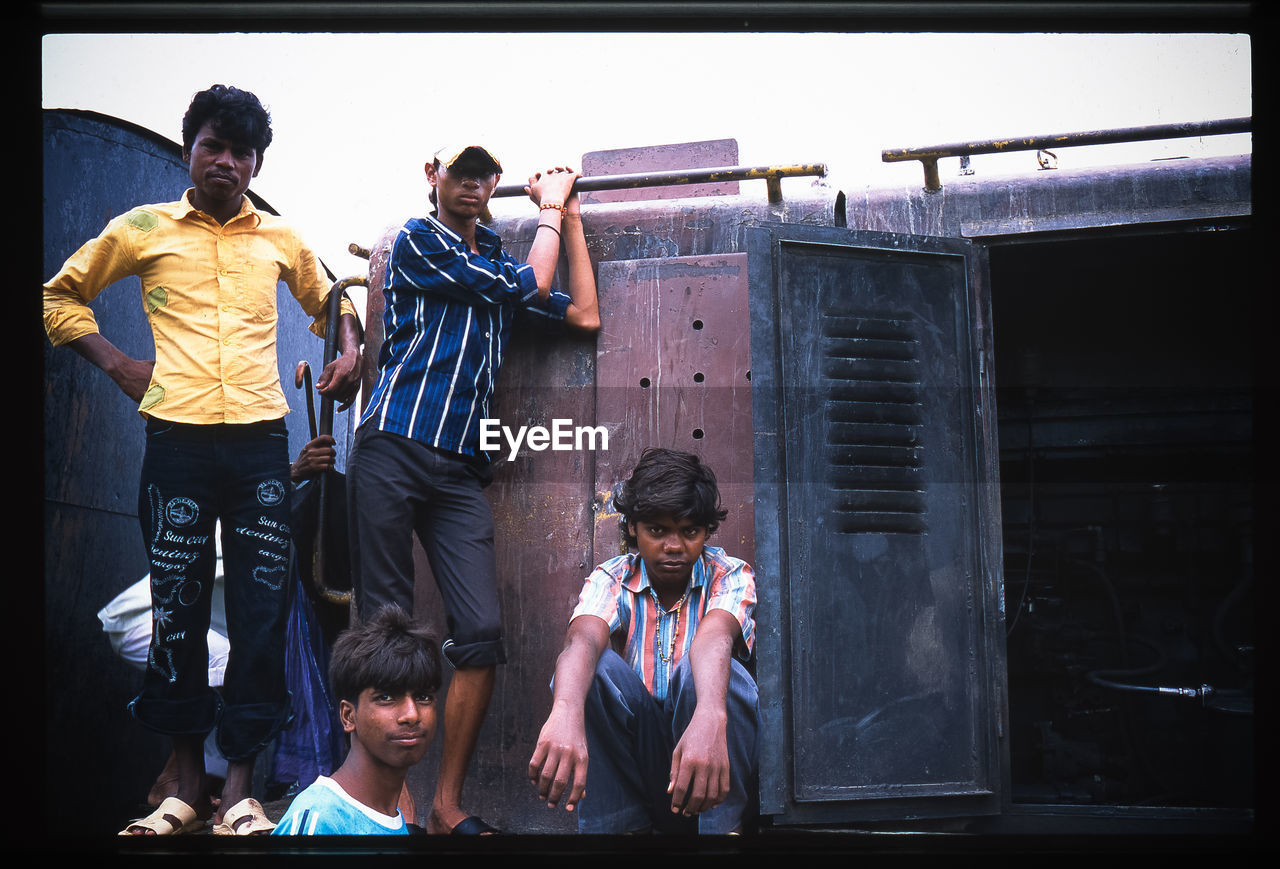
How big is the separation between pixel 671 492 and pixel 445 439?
72 centimetres

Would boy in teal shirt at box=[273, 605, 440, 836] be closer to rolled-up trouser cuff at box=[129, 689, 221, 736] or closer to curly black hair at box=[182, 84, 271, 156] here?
rolled-up trouser cuff at box=[129, 689, 221, 736]

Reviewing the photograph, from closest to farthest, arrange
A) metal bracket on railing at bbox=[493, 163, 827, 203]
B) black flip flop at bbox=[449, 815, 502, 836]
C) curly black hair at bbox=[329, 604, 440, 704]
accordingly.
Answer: curly black hair at bbox=[329, 604, 440, 704] → black flip flop at bbox=[449, 815, 502, 836] → metal bracket on railing at bbox=[493, 163, 827, 203]

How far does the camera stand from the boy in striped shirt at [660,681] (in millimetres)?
2303

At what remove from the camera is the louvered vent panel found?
10.4ft

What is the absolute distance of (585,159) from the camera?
13.6 ft

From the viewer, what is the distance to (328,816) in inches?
88.2

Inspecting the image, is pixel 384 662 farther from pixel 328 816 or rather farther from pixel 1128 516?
pixel 1128 516

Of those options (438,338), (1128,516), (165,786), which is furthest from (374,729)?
(1128,516)

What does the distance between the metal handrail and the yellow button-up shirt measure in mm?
2014

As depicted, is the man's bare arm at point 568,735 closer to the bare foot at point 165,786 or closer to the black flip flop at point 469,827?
the black flip flop at point 469,827

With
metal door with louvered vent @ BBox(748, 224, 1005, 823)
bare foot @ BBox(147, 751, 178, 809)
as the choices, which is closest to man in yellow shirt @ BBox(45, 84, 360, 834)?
bare foot @ BBox(147, 751, 178, 809)

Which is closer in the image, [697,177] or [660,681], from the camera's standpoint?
[660,681]

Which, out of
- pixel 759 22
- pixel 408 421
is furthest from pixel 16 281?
pixel 759 22

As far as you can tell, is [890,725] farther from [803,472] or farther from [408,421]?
[408,421]
